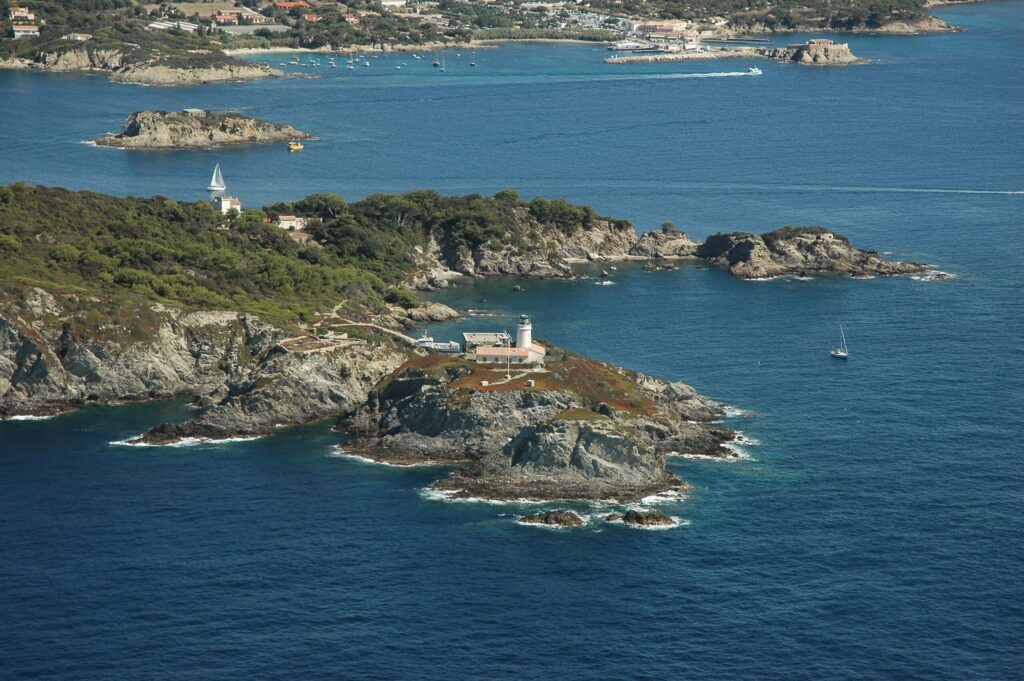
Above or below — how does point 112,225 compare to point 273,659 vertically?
above

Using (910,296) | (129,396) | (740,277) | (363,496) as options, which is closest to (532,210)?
(740,277)

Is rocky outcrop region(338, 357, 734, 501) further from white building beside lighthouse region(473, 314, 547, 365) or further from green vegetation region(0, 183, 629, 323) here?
green vegetation region(0, 183, 629, 323)

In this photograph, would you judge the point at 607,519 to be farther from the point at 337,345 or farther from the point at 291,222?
the point at 291,222

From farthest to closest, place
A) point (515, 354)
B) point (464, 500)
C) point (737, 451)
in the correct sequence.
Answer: point (515, 354) → point (737, 451) → point (464, 500)

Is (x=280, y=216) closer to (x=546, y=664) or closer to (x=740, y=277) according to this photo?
(x=740, y=277)

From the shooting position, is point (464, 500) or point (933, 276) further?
point (933, 276)

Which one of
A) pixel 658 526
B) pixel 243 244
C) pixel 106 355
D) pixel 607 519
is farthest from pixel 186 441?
pixel 243 244
